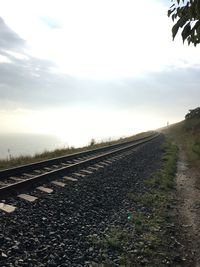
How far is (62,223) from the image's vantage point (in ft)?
23.5

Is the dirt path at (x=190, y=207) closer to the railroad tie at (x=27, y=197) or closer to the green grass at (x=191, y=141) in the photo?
the railroad tie at (x=27, y=197)

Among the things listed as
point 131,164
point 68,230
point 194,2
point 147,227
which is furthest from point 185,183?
point 194,2

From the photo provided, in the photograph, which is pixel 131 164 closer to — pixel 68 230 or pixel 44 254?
pixel 68 230

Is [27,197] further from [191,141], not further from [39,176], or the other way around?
[191,141]

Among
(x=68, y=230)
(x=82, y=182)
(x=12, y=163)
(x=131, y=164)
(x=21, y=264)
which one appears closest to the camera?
(x=21, y=264)

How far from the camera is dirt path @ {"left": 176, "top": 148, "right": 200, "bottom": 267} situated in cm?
754

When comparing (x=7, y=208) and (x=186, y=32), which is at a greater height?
(x=186, y=32)

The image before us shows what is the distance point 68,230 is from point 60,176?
5.23 m

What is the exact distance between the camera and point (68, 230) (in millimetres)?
6859

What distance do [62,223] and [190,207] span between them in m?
4.88

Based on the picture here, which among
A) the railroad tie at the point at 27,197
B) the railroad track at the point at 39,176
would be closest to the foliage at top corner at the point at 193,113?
the railroad track at the point at 39,176

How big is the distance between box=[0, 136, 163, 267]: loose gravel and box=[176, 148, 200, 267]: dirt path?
1.48 m

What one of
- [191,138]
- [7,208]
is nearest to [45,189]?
[7,208]

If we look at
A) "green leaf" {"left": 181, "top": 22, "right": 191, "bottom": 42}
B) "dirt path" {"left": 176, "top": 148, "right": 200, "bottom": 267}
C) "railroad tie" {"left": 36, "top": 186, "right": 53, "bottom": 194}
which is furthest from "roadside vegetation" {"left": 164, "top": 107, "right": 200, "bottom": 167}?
"green leaf" {"left": 181, "top": 22, "right": 191, "bottom": 42}
